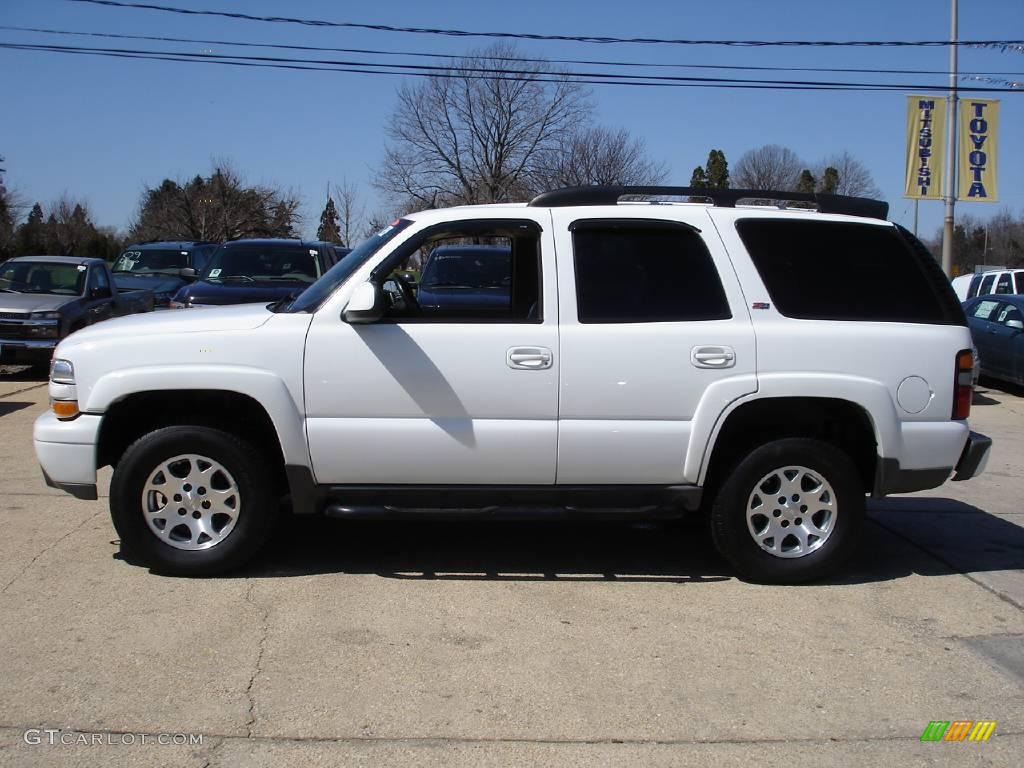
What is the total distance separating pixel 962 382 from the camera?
17.3 feet

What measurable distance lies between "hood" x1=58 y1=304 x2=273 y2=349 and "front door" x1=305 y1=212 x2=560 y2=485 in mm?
382

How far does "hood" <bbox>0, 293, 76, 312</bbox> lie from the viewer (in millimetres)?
13070

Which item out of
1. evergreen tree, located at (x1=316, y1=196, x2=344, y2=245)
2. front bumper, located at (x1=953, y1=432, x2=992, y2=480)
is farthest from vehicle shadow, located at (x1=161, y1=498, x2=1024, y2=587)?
evergreen tree, located at (x1=316, y1=196, x2=344, y2=245)

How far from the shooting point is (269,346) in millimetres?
5000

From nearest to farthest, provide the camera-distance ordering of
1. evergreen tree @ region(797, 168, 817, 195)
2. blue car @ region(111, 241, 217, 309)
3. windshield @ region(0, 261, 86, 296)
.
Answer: windshield @ region(0, 261, 86, 296) → blue car @ region(111, 241, 217, 309) → evergreen tree @ region(797, 168, 817, 195)

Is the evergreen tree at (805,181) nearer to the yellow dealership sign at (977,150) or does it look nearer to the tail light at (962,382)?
the yellow dealership sign at (977,150)

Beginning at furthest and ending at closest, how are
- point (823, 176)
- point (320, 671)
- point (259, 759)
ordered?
1. point (823, 176)
2. point (320, 671)
3. point (259, 759)

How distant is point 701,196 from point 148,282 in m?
14.6

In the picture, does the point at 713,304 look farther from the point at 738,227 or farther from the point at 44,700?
the point at 44,700

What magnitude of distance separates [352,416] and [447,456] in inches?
20.9

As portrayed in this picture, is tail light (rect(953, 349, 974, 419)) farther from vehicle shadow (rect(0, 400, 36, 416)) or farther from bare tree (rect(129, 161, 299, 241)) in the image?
bare tree (rect(129, 161, 299, 241))

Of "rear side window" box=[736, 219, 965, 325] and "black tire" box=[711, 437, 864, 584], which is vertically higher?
"rear side window" box=[736, 219, 965, 325]

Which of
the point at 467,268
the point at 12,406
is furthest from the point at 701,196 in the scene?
the point at 12,406

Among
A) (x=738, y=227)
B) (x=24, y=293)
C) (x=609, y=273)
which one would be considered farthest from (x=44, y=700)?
(x=24, y=293)
